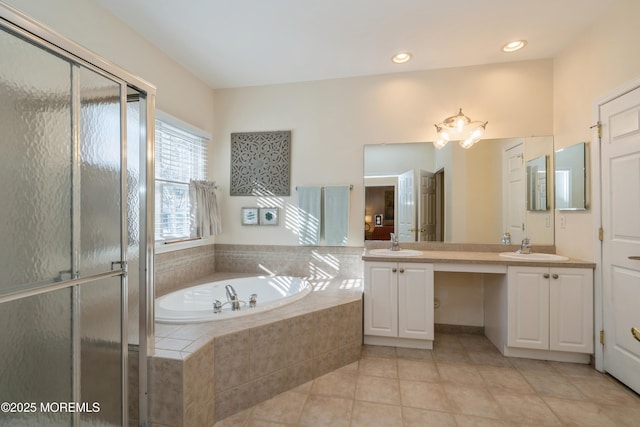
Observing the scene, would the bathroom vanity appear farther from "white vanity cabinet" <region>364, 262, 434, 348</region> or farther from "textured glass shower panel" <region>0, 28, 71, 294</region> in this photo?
"textured glass shower panel" <region>0, 28, 71, 294</region>

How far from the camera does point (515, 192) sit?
107 inches

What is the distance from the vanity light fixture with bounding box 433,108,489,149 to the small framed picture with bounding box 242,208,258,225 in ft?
6.75

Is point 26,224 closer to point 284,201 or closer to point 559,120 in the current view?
point 284,201

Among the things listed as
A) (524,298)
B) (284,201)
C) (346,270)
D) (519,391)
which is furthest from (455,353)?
(284,201)

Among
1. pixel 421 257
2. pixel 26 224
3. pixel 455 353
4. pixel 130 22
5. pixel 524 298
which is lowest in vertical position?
pixel 455 353

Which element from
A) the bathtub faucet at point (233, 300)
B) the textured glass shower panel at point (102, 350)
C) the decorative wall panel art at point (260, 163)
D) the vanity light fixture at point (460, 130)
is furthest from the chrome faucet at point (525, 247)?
the textured glass shower panel at point (102, 350)

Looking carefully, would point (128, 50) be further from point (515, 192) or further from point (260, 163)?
point (515, 192)

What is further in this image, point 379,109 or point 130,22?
point 379,109

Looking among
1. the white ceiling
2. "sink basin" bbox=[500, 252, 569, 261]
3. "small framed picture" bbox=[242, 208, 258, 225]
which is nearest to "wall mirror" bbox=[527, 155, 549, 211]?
"sink basin" bbox=[500, 252, 569, 261]

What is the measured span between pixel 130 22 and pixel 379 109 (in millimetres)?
2244

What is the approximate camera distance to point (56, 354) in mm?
1137

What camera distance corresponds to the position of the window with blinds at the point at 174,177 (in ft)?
8.37

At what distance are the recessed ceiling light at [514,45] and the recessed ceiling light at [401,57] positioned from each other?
794mm

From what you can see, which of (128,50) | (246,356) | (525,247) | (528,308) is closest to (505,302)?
(528,308)
